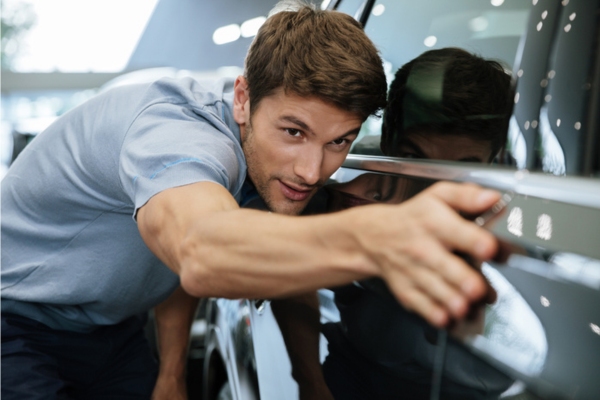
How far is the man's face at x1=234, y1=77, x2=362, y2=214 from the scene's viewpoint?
1.66m

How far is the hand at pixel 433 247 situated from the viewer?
642mm

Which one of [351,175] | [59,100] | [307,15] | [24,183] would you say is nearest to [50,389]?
[24,183]

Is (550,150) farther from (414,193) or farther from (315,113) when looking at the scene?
(315,113)

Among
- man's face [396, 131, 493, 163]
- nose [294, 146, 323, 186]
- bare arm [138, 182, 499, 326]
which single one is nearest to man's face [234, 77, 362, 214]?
nose [294, 146, 323, 186]

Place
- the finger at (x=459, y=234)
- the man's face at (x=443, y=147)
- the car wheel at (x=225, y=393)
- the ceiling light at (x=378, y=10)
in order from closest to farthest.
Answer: the finger at (x=459, y=234)
the man's face at (x=443, y=147)
the ceiling light at (x=378, y=10)
the car wheel at (x=225, y=393)

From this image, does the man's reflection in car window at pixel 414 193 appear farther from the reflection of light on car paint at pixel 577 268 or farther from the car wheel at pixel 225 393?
the car wheel at pixel 225 393

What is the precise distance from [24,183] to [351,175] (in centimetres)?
115

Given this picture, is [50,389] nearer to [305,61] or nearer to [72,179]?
[72,179]

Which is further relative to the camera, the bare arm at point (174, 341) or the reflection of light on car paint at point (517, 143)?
the bare arm at point (174, 341)

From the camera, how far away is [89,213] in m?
1.90

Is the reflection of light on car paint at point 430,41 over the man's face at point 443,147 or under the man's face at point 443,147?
over

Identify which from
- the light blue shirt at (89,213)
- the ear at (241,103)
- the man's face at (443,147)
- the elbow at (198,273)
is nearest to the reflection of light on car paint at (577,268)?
the man's face at (443,147)

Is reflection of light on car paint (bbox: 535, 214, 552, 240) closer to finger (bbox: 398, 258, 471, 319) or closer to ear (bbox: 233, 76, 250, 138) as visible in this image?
finger (bbox: 398, 258, 471, 319)

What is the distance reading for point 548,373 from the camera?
2.47 feet
